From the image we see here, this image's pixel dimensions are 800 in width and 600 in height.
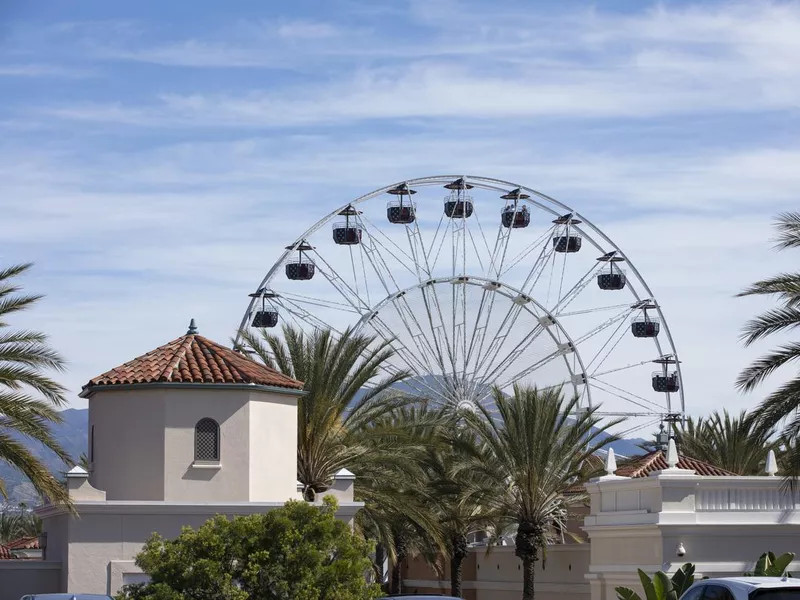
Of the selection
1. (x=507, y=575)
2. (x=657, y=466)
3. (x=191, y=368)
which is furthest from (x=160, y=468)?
(x=507, y=575)

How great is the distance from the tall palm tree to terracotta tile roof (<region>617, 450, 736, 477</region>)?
338 inches

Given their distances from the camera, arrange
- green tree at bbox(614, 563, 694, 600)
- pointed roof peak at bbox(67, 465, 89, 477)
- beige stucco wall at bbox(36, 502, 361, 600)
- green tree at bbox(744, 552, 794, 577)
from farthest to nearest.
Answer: beige stucco wall at bbox(36, 502, 361, 600), pointed roof peak at bbox(67, 465, 89, 477), green tree at bbox(744, 552, 794, 577), green tree at bbox(614, 563, 694, 600)

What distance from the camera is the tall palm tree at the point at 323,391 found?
36625mm

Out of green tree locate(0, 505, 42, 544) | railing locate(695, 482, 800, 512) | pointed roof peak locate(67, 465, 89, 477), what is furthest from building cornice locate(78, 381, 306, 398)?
green tree locate(0, 505, 42, 544)

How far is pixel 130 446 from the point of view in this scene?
30.8 m

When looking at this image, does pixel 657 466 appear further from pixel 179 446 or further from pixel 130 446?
pixel 130 446

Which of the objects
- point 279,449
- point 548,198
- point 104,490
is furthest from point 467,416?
point 548,198

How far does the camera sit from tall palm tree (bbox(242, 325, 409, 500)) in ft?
120

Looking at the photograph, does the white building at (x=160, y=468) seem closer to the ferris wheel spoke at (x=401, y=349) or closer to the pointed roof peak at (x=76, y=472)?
the pointed roof peak at (x=76, y=472)

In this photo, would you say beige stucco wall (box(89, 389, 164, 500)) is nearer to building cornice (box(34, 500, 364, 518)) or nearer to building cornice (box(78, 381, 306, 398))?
building cornice (box(78, 381, 306, 398))

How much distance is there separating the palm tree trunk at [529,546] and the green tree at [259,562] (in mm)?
15704

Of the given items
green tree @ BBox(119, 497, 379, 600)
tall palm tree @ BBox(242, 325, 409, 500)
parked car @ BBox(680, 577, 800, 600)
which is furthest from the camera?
tall palm tree @ BBox(242, 325, 409, 500)

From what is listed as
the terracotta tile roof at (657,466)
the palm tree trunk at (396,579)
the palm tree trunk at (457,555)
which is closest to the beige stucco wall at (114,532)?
the terracotta tile roof at (657,466)

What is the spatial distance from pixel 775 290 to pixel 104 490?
14.4 metres
